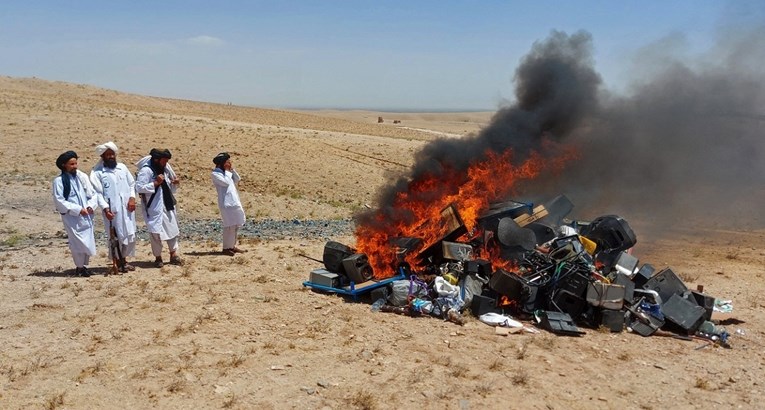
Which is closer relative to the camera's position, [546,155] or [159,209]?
[159,209]

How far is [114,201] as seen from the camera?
10.1m

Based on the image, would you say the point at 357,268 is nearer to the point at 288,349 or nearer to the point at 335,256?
the point at 335,256

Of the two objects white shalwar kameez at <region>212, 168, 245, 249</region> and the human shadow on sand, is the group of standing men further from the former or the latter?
white shalwar kameez at <region>212, 168, 245, 249</region>

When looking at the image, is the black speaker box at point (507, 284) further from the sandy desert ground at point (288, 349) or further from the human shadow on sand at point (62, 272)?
the human shadow on sand at point (62, 272)

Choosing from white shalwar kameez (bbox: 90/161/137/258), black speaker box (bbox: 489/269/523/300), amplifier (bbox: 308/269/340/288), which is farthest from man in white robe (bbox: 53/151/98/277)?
black speaker box (bbox: 489/269/523/300)

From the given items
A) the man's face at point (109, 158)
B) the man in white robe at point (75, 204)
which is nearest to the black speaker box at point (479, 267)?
the man in white robe at point (75, 204)

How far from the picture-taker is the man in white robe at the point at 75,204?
9500 mm

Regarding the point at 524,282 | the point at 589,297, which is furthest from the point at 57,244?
the point at 589,297

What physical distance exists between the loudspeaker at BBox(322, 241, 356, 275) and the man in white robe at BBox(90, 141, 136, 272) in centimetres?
329

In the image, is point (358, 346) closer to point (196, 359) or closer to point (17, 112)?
point (196, 359)

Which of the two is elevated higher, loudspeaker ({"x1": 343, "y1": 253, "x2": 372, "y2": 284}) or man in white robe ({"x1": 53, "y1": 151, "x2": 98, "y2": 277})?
man in white robe ({"x1": 53, "y1": 151, "x2": 98, "y2": 277})

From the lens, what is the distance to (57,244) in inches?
500

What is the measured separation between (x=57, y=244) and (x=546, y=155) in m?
10.0

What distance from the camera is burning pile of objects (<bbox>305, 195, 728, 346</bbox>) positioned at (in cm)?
855
